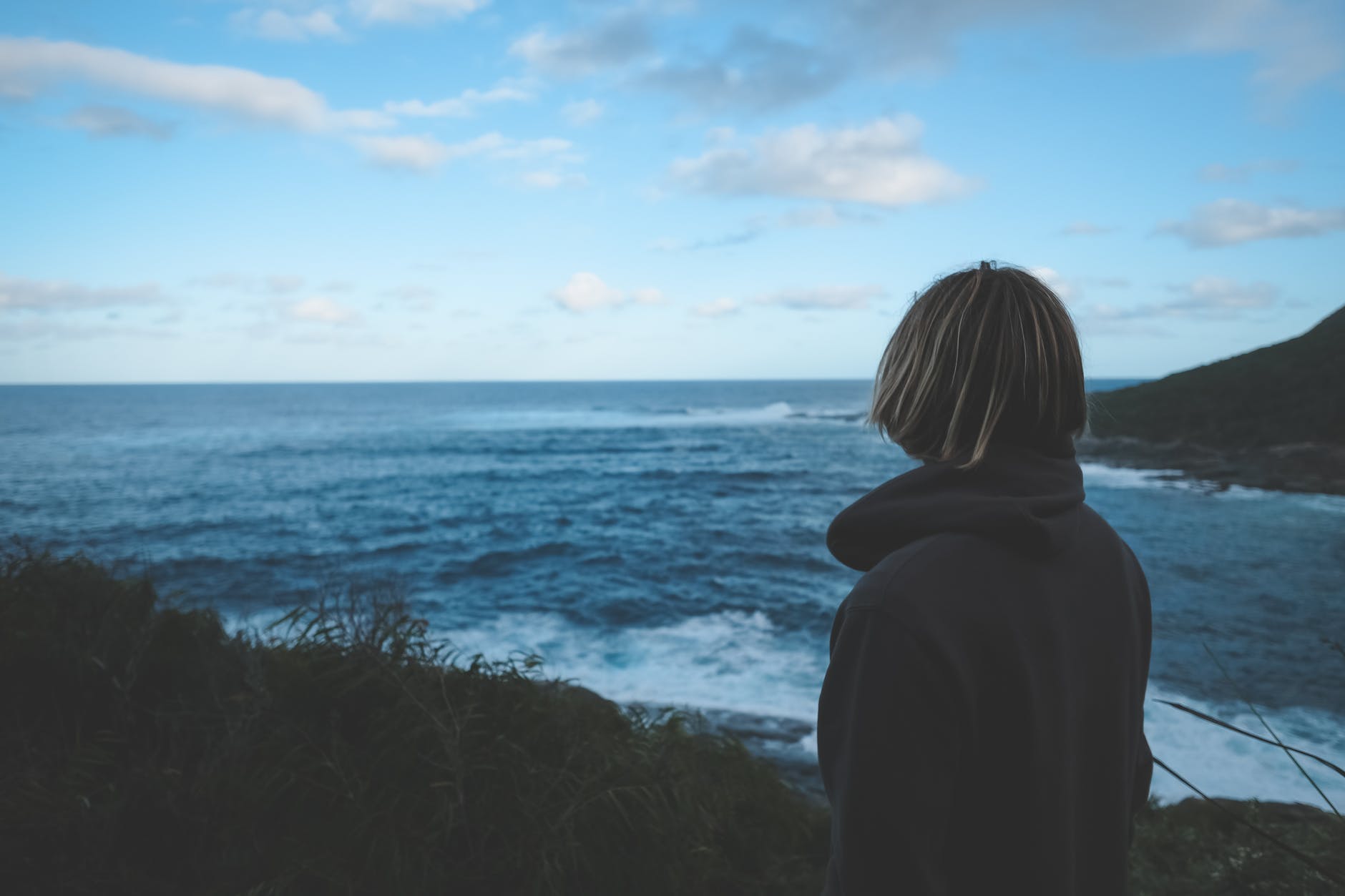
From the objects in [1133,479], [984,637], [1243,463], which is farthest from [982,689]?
[1243,463]

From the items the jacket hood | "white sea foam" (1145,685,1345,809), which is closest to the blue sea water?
"white sea foam" (1145,685,1345,809)

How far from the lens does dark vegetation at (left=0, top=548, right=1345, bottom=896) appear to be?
9.64 ft

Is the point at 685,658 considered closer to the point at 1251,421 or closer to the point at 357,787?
the point at 357,787

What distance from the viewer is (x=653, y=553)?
20.1 m

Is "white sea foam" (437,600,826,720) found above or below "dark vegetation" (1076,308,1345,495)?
below

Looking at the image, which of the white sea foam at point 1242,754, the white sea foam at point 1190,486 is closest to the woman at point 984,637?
the white sea foam at point 1242,754

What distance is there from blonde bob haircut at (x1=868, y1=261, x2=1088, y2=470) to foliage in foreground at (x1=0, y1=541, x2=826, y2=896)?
235 centimetres

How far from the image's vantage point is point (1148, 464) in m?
31.0

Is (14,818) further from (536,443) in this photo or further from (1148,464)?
(536,443)

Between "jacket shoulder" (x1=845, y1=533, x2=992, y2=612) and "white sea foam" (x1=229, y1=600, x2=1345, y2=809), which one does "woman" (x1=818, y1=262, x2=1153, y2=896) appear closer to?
"jacket shoulder" (x1=845, y1=533, x2=992, y2=612)

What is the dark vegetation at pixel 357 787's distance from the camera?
116 inches

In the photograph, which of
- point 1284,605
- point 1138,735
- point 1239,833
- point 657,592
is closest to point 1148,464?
point 1284,605

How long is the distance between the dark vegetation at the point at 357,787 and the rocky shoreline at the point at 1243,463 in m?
25.1

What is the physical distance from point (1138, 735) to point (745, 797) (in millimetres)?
3318
